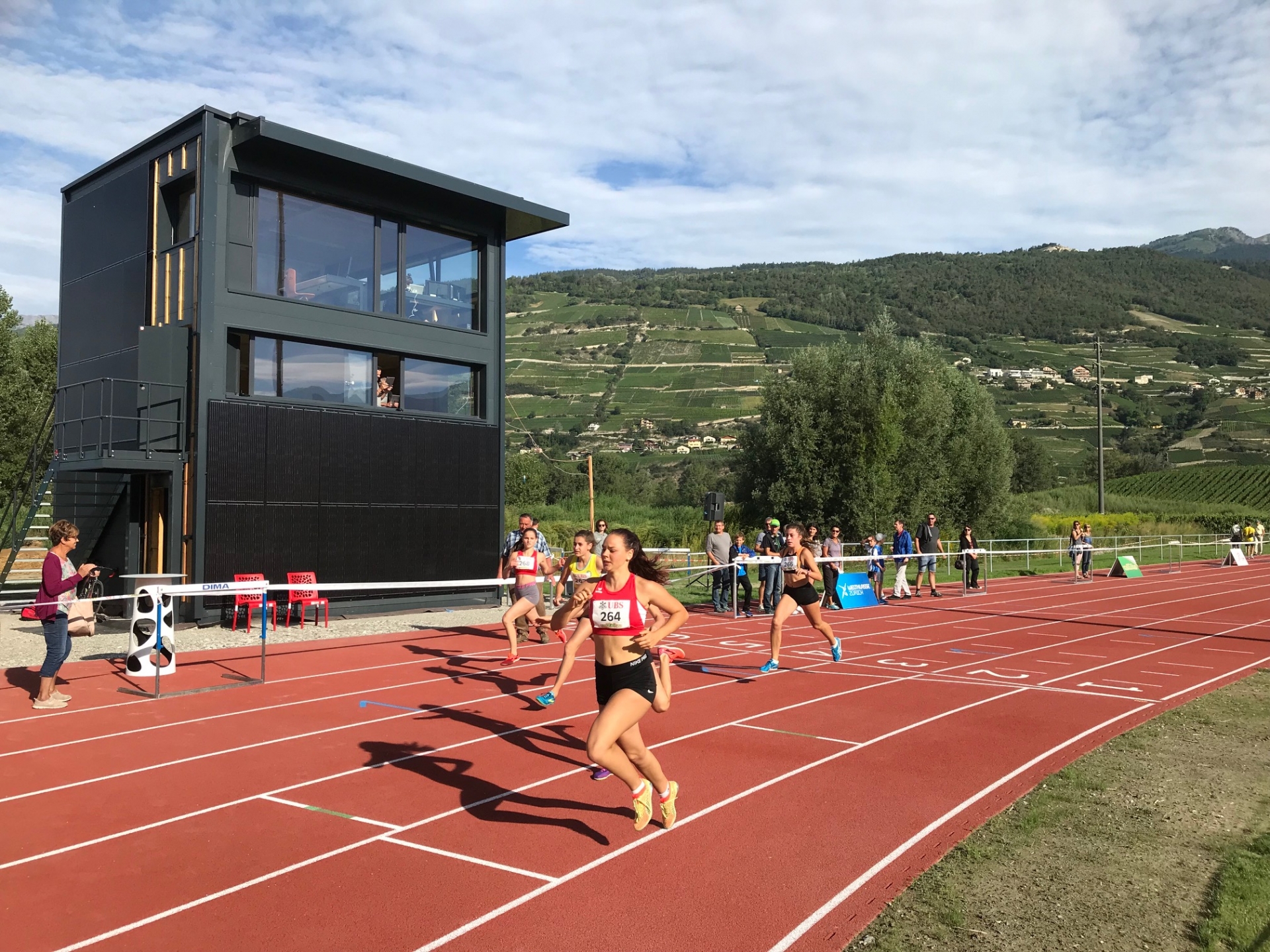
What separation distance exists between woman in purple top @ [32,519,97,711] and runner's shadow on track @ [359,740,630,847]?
395 centimetres

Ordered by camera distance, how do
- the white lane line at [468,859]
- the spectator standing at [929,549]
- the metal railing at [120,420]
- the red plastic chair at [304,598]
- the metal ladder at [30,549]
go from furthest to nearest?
1. the spectator standing at [929,549]
2. the metal ladder at [30,549]
3. the red plastic chair at [304,598]
4. the metal railing at [120,420]
5. the white lane line at [468,859]

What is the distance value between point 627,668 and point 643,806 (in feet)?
2.73

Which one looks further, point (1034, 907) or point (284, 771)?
point (284, 771)

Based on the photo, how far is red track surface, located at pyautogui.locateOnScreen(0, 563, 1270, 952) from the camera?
17.3 ft

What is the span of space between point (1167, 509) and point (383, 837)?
6317 cm

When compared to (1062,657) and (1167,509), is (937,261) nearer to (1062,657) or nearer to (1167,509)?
(1167,509)

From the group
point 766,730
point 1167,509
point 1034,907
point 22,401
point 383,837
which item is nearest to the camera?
point 1034,907

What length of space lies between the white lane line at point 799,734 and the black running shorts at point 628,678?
344cm

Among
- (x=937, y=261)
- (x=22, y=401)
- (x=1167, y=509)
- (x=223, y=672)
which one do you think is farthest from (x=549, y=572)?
(x=937, y=261)

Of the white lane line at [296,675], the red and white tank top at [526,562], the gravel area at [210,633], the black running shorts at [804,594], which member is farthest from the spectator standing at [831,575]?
the red and white tank top at [526,562]

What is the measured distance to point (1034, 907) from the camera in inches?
210

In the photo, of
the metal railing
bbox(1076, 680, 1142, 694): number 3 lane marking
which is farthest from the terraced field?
bbox(1076, 680, 1142, 694): number 3 lane marking

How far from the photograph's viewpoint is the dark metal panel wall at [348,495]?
18.6m

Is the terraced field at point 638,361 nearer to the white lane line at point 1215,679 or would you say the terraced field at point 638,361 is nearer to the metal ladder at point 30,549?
the metal ladder at point 30,549
